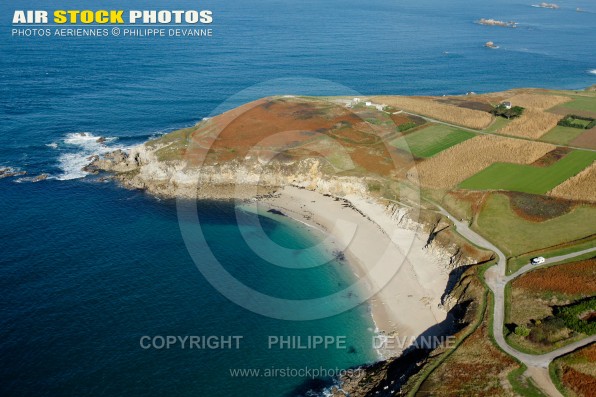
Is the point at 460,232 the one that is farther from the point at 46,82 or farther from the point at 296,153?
the point at 46,82

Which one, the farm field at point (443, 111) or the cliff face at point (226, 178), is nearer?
the cliff face at point (226, 178)

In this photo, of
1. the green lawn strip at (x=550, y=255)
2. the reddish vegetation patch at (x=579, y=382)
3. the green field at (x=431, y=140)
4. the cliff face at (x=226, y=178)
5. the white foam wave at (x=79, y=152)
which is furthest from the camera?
the green field at (x=431, y=140)

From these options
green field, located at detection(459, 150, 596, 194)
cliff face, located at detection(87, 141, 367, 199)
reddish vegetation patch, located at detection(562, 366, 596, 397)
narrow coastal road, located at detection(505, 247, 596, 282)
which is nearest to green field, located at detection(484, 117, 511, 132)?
green field, located at detection(459, 150, 596, 194)

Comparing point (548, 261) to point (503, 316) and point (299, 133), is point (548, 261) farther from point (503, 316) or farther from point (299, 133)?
point (299, 133)

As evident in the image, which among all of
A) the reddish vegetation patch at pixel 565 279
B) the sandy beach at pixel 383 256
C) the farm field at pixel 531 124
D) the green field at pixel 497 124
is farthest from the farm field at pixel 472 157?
the reddish vegetation patch at pixel 565 279

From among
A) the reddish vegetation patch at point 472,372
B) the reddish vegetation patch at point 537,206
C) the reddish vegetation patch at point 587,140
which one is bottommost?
the reddish vegetation patch at point 472,372

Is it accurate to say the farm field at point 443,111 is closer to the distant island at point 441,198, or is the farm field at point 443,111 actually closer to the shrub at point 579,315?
the distant island at point 441,198

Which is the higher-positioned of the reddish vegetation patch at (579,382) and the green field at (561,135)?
the green field at (561,135)
